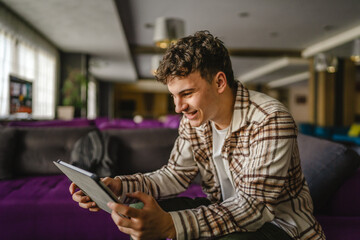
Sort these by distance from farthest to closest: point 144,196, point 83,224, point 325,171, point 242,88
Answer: point 83,224, point 325,171, point 242,88, point 144,196

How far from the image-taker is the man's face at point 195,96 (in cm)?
94

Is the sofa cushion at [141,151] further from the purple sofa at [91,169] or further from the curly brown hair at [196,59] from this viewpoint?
the curly brown hair at [196,59]

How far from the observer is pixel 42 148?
7.20 feet

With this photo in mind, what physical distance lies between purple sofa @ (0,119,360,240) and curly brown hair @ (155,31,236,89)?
638 mm

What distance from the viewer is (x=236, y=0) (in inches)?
188

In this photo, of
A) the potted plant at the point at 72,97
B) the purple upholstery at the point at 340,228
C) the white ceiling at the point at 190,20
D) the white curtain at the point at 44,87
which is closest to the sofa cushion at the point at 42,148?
the purple upholstery at the point at 340,228

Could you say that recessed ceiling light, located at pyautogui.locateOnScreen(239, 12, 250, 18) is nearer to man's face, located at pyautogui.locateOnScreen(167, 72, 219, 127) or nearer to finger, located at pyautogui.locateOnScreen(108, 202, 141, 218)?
man's face, located at pyautogui.locateOnScreen(167, 72, 219, 127)

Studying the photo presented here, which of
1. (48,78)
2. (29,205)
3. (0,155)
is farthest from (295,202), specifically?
(48,78)

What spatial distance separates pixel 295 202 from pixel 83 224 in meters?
1.18

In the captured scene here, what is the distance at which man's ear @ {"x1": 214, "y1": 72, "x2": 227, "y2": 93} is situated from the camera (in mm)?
964

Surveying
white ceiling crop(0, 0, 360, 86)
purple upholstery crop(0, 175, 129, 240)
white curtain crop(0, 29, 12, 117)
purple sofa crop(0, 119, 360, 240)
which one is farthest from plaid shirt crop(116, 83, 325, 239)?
white curtain crop(0, 29, 12, 117)

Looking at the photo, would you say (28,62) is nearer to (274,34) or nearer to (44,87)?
(44,87)

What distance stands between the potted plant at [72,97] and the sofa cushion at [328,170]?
221 inches

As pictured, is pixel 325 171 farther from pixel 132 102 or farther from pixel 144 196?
pixel 132 102
